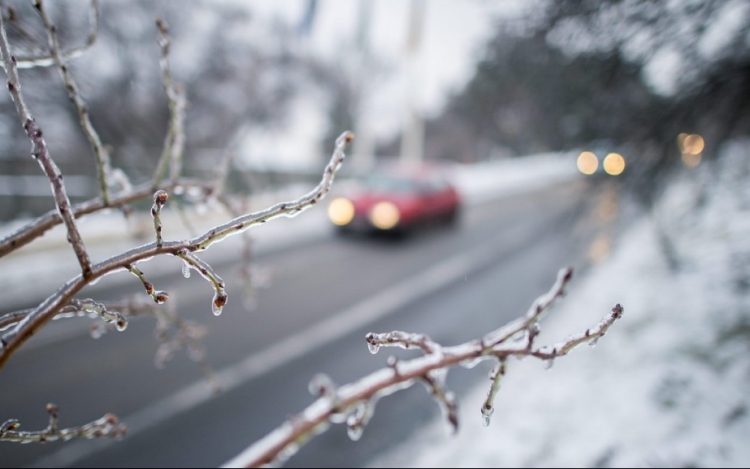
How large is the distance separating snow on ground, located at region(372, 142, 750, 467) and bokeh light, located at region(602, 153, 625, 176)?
0.82 metres

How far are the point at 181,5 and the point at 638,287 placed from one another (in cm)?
1545

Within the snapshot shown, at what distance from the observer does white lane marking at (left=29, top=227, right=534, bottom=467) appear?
162 inches

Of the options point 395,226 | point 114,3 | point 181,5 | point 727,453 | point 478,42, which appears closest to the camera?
point 727,453

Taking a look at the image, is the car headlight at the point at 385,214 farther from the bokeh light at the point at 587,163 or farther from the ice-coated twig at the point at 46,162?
the ice-coated twig at the point at 46,162

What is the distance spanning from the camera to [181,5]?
15320mm

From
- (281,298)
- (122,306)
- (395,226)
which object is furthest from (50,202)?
(122,306)

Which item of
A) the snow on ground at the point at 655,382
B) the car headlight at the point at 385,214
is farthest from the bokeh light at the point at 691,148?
the car headlight at the point at 385,214

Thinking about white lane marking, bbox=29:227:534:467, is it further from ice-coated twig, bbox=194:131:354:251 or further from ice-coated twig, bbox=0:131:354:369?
ice-coated twig, bbox=194:131:354:251

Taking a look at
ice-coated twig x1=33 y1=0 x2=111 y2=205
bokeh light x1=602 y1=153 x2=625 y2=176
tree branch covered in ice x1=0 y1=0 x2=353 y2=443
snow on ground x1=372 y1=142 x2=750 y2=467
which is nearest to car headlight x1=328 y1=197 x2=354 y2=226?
snow on ground x1=372 y1=142 x2=750 y2=467

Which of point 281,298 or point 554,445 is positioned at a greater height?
point 281,298

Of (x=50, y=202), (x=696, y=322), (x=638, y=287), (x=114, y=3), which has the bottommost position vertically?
(x=696, y=322)

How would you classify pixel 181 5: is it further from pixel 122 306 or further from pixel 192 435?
pixel 122 306

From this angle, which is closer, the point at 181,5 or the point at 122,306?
the point at 122,306

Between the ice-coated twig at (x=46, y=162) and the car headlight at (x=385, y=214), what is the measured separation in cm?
1062
